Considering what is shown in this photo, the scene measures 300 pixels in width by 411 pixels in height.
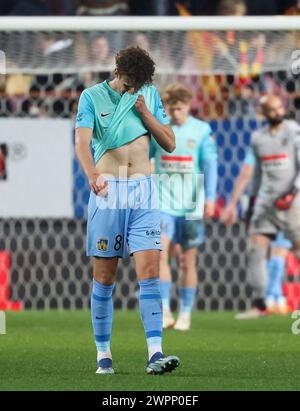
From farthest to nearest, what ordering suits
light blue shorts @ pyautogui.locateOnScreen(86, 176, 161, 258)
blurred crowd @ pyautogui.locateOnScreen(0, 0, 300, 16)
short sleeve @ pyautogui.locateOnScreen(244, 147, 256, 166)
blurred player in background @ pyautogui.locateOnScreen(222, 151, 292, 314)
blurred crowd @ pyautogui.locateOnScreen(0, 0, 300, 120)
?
1. blurred crowd @ pyautogui.locateOnScreen(0, 0, 300, 16)
2. short sleeve @ pyautogui.locateOnScreen(244, 147, 256, 166)
3. blurred player in background @ pyautogui.locateOnScreen(222, 151, 292, 314)
4. blurred crowd @ pyautogui.locateOnScreen(0, 0, 300, 120)
5. light blue shorts @ pyautogui.locateOnScreen(86, 176, 161, 258)

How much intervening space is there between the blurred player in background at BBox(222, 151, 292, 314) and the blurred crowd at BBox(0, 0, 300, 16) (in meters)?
2.49

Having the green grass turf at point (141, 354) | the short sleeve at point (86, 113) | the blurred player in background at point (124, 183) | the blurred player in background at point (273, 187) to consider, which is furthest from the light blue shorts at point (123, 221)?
the blurred player in background at point (273, 187)

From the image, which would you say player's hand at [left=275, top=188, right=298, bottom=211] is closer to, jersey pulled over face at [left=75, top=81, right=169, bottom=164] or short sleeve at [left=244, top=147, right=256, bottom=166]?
short sleeve at [left=244, top=147, right=256, bottom=166]

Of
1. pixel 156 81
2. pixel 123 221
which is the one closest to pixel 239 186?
pixel 156 81

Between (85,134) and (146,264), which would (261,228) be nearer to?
(146,264)

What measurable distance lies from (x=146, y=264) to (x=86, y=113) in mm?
861

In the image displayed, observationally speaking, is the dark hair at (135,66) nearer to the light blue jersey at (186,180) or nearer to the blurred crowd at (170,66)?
the light blue jersey at (186,180)

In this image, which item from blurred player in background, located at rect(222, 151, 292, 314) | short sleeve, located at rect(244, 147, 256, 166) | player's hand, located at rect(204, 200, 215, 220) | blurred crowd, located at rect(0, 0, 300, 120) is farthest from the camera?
short sleeve, located at rect(244, 147, 256, 166)

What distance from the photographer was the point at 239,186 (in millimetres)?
12312

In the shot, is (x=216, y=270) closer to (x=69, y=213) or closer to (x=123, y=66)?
(x=69, y=213)

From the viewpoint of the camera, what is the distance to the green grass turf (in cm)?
682

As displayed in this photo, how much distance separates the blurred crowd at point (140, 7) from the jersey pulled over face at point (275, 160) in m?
2.31

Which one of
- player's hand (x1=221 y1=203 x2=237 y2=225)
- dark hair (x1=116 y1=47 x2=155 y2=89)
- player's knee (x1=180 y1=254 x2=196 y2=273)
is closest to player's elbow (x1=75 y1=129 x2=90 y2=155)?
dark hair (x1=116 y1=47 x2=155 y2=89)

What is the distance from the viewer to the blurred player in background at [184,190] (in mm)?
10930
